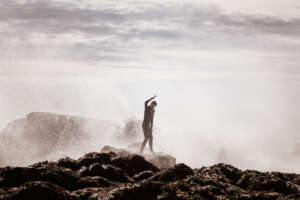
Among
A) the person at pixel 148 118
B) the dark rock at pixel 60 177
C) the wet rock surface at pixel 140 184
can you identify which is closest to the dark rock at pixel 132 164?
the wet rock surface at pixel 140 184

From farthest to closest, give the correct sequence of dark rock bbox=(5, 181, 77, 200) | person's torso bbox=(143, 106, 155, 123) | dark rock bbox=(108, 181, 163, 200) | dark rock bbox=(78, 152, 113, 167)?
person's torso bbox=(143, 106, 155, 123), dark rock bbox=(78, 152, 113, 167), dark rock bbox=(108, 181, 163, 200), dark rock bbox=(5, 181, 77, 200)

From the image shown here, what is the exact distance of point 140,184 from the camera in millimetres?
7254

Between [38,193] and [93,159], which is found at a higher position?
[93,159]

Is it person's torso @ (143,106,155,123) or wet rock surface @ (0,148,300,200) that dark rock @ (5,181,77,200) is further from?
person's torso @ (143,106,155,123)

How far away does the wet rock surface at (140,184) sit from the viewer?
6762 mm

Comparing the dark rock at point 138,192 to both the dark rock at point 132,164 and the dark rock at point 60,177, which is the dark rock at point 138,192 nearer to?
the dark rock at point 60,177

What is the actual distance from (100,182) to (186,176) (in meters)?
1.96

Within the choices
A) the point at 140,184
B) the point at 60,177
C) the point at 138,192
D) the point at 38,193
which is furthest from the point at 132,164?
the point at 38,193

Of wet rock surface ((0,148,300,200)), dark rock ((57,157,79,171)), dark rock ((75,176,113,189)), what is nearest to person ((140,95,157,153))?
wet rock surface ((0,148,300,200))

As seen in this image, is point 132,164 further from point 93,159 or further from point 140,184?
point 140,184

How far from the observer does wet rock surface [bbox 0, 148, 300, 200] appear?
6.76 meters

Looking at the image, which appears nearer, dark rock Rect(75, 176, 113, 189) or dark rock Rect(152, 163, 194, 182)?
dark rock Rect(75, 176, 113, 189)

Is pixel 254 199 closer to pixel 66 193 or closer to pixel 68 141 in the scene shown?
pixel 66 193

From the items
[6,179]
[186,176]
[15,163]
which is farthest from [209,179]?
[15,163]
